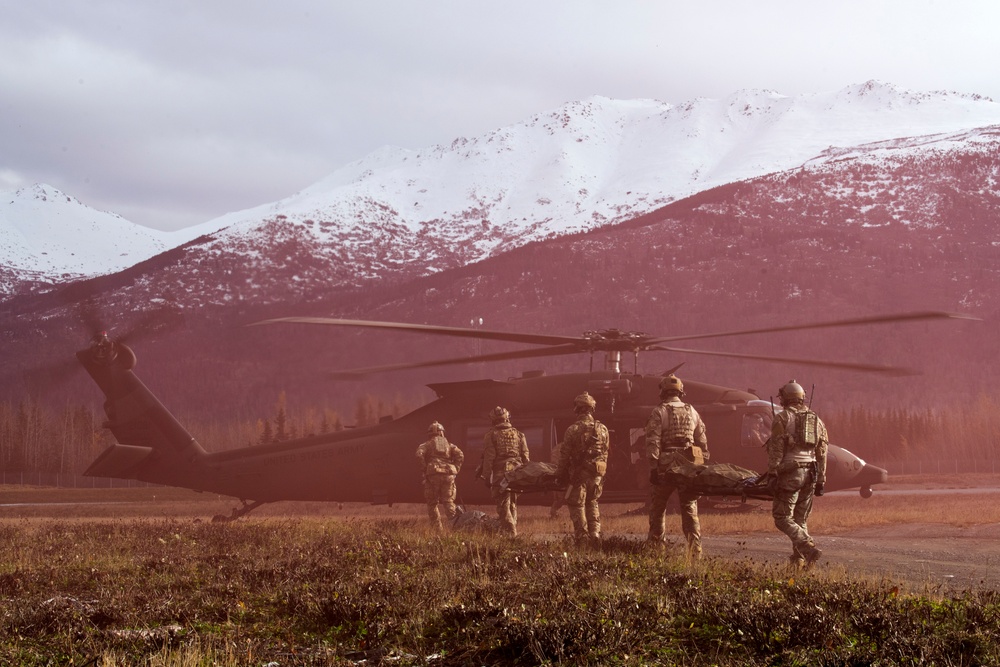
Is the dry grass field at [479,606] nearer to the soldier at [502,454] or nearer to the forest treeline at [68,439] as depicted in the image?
the soldier at [502,454]

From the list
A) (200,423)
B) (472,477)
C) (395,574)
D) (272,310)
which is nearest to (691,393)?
(472,477)

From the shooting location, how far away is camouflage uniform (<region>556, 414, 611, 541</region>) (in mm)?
15492

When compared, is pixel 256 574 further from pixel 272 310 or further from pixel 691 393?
pixel 272 310

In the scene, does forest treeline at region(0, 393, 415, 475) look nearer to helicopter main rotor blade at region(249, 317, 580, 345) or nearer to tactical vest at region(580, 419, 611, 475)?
helicopter main rotor blade at region(249, 317, 580, 345)

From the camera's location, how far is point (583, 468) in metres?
15.5

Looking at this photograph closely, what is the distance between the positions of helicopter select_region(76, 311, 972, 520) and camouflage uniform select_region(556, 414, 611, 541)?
3.97 metres

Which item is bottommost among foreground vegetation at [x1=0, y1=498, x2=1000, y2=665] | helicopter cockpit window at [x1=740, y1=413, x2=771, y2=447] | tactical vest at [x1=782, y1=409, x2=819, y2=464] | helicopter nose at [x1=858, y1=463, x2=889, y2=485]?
helicopter nose at [x1=858, y1=463, x2=889, y2=485]

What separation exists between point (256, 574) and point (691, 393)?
1269 cm

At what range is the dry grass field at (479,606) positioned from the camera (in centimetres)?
742

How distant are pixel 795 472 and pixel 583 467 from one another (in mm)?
3750

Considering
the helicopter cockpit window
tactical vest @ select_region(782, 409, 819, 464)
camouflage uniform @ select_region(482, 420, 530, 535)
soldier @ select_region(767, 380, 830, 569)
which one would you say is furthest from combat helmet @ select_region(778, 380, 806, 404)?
the helicopter cockpit window

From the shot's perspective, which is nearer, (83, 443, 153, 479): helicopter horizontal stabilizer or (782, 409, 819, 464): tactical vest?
(782, 409, 819, 464): tactical vest

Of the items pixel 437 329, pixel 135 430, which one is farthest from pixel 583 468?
pixel 135 430

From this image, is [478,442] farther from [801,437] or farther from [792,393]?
[801,437]
